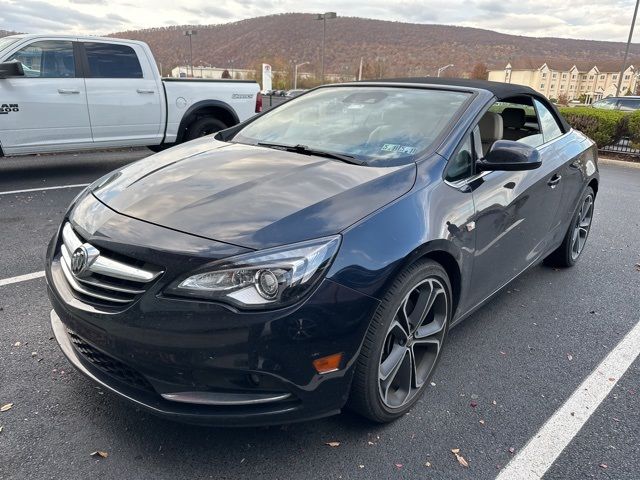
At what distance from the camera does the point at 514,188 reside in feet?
9.94

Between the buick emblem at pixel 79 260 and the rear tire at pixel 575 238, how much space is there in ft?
12.2

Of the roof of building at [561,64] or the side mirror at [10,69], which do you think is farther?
the roof of building at [561,64]

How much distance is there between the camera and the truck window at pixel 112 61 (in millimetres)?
7012

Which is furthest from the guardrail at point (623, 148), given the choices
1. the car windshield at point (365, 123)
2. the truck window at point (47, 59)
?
the truck window at point (47, 59)

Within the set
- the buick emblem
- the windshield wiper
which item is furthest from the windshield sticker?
the buick emblem

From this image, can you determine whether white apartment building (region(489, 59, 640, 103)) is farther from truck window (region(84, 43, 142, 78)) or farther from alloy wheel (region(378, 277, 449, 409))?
alloy wheel (region(378, 277, 449, 409))

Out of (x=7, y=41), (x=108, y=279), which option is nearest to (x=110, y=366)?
(x=108, y=279)

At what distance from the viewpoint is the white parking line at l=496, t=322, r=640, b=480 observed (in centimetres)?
218

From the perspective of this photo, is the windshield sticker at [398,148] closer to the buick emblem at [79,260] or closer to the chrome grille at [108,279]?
the chrome grille at [108,279]

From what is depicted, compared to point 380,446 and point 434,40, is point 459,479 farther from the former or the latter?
point 434,40

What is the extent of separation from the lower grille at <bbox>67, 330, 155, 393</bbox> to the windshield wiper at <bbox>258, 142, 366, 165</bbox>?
1460 millimetres

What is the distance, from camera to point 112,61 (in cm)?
721

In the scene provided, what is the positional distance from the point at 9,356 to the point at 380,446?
6.83 feet

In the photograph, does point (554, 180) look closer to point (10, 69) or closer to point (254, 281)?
point (254, 281)
